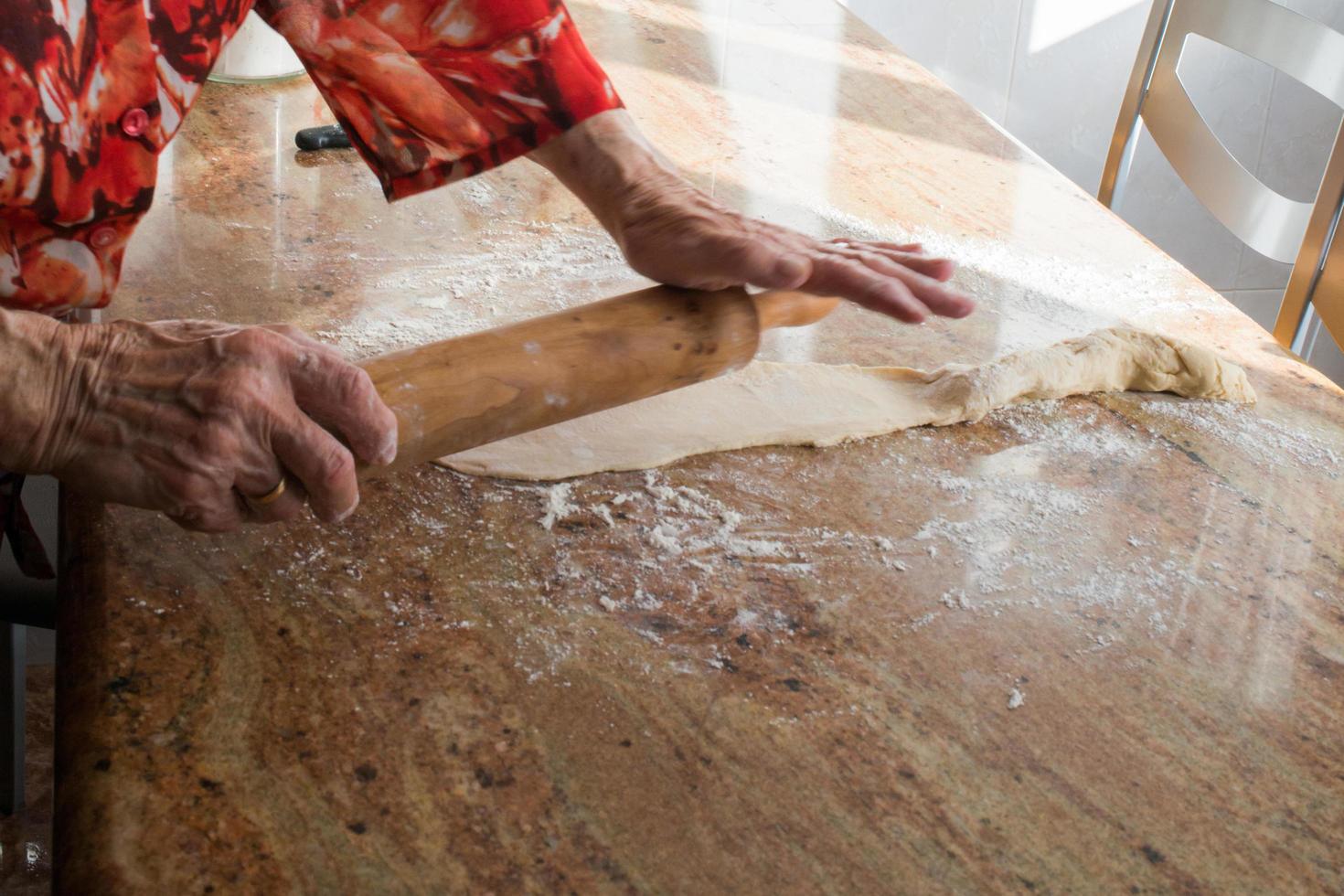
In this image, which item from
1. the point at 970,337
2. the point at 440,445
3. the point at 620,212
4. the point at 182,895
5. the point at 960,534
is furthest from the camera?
the point at 970,337

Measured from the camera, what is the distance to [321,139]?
1812 millimetres

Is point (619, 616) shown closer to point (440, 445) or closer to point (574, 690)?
point (574, 690)

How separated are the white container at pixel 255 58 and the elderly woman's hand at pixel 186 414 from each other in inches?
45.7

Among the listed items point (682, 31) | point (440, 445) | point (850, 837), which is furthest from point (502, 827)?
point (682, 31)

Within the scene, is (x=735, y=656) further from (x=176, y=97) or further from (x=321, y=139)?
(x=321, y=139)

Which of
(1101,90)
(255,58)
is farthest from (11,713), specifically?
(1101,90)

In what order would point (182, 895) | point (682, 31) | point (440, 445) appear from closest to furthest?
point (182, 895)
point (440, 445)
point (682, 31)

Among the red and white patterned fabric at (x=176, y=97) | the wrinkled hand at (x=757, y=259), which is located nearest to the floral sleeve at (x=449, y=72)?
the red and white patterned fabric at (x=176, y=97)

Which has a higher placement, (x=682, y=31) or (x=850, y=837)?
(x=682, y=31)

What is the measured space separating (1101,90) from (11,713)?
141 inches

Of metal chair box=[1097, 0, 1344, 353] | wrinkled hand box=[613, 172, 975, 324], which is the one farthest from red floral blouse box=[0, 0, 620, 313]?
metal chair box=[1097, 0, 1344, 353]

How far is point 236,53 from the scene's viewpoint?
76.6 inches

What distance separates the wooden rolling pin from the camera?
3.34ft

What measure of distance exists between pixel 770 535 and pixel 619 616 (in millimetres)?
194
